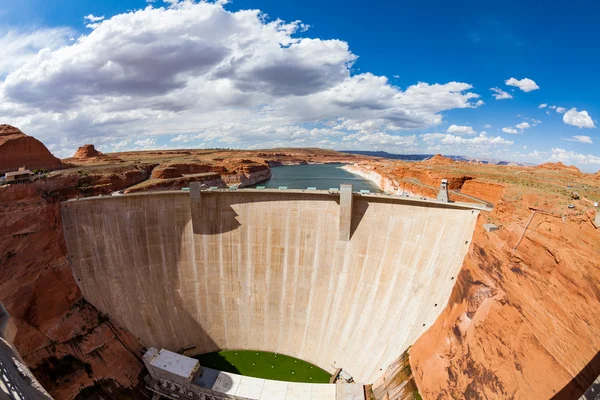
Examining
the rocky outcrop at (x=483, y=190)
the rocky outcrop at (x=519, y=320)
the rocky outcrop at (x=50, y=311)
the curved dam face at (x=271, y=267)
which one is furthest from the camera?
the rocky outcrop at (x=483, y=190)

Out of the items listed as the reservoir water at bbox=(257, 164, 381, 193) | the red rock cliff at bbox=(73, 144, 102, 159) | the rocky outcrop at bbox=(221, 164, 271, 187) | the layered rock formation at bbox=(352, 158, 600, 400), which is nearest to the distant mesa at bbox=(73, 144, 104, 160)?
the red rock cliff at bbox=(73, 144, 102, 159)

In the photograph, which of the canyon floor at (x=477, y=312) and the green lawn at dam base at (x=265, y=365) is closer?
the canyon floor at (x=477, y=312)

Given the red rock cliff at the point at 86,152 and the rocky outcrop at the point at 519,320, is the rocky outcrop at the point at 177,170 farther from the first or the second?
the rocky outcrop at the point at 519,320

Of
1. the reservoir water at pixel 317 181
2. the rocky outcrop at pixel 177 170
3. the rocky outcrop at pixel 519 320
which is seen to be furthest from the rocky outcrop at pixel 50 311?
the reservoir water at pixel 317 181

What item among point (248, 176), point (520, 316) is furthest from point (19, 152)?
point (520, 316)

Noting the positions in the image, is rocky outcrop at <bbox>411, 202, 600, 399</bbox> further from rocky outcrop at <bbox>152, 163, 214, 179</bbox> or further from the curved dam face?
rocky outcrop at <bbox>152, 163, 214, 179</bbox>

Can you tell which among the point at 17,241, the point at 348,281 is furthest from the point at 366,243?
the point at 17,241
